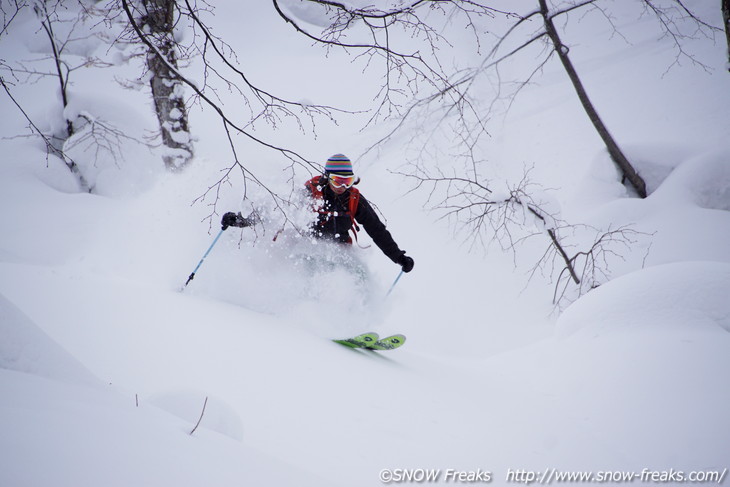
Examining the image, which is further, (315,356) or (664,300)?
(664,300)

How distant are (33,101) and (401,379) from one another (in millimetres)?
16605

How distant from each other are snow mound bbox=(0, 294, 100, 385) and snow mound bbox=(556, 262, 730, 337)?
4.10 meters

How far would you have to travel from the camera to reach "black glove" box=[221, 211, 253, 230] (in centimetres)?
399

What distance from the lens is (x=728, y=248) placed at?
610 centimetres

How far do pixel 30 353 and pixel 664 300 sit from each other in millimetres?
4531

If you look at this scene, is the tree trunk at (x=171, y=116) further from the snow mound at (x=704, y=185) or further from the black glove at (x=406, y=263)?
the snow mound at (x=704, y=185)

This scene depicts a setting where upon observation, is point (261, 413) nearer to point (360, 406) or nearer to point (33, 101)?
point (360, 406)

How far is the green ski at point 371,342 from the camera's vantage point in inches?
150

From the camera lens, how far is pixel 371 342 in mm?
3877

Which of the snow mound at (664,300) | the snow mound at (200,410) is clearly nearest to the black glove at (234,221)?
the snow mound at (200,410)

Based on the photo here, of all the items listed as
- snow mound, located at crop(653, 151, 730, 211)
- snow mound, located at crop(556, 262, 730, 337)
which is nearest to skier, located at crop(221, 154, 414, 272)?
snow mound, located at crop(556, 262, 730, 337)

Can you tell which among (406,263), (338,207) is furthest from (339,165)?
(406,263)

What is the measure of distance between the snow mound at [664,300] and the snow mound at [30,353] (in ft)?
13.4

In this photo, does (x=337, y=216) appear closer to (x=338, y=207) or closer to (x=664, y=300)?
(x=338, y=207)
